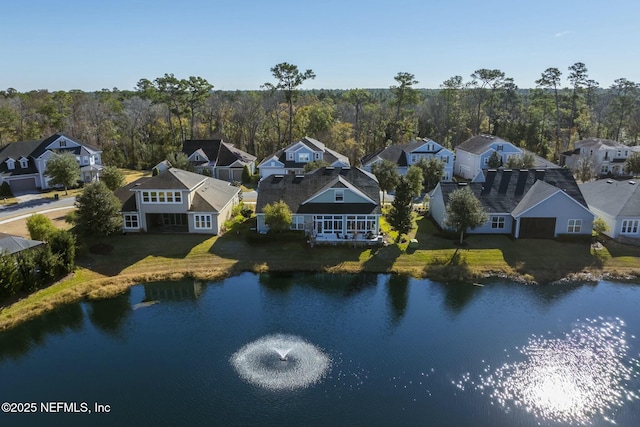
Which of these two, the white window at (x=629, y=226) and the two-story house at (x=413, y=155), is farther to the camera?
the two-story house at (x=413, y=155)

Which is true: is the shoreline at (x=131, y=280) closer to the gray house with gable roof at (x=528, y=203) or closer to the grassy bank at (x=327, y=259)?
the grassy bank at (x=327, y=259)

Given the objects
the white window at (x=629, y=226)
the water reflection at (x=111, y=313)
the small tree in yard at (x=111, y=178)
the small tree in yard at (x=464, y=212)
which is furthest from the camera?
the small tree in yard at (x=111, y=178)

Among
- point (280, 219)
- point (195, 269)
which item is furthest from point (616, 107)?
point (195, 269)

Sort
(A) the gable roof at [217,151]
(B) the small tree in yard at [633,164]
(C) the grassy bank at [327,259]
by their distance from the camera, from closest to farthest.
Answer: (C) the grassy bank at [327,259]
(B) the small tree in yard at [633,164]
(A) the gable roof at [217,151]

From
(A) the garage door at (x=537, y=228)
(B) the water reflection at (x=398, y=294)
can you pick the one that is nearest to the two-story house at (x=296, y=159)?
(A) the garage door at (x=537, y=228)

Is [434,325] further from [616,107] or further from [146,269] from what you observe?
[616,107]

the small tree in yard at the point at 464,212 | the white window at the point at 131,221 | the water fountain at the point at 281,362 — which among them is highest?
the small tree in yard at the point at 464,212

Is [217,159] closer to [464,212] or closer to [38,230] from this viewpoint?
[38,230]
